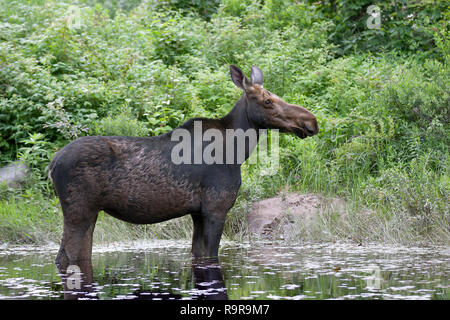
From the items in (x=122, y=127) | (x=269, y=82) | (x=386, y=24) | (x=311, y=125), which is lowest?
(x=311, y=125)

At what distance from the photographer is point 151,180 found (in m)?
7.16

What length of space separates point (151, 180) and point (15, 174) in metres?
5.33

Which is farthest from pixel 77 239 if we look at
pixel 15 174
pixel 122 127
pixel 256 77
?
pixel 15 174

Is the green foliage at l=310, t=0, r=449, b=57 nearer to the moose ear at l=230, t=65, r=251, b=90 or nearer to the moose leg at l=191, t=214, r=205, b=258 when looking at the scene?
the moose ear at l=230, t=65, r=251, b=90

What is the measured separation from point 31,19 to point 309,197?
30.2 ft

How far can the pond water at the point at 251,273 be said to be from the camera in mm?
5559

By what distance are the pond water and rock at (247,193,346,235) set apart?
80 centimetres

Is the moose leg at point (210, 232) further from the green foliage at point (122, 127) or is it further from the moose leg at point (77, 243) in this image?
the green foliage at point (122, 127)

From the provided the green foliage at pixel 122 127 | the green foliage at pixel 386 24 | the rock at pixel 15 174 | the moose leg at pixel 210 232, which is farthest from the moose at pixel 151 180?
the green foliage at pixel 386 24

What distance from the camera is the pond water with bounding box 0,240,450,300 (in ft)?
18.2

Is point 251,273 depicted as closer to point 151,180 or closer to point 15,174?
point 151,180

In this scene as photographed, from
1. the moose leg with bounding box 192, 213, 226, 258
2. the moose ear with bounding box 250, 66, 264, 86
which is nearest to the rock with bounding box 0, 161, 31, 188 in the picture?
the moose leg with bounding box 192, 213, 226, 258

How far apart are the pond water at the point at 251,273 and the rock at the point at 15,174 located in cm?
269
